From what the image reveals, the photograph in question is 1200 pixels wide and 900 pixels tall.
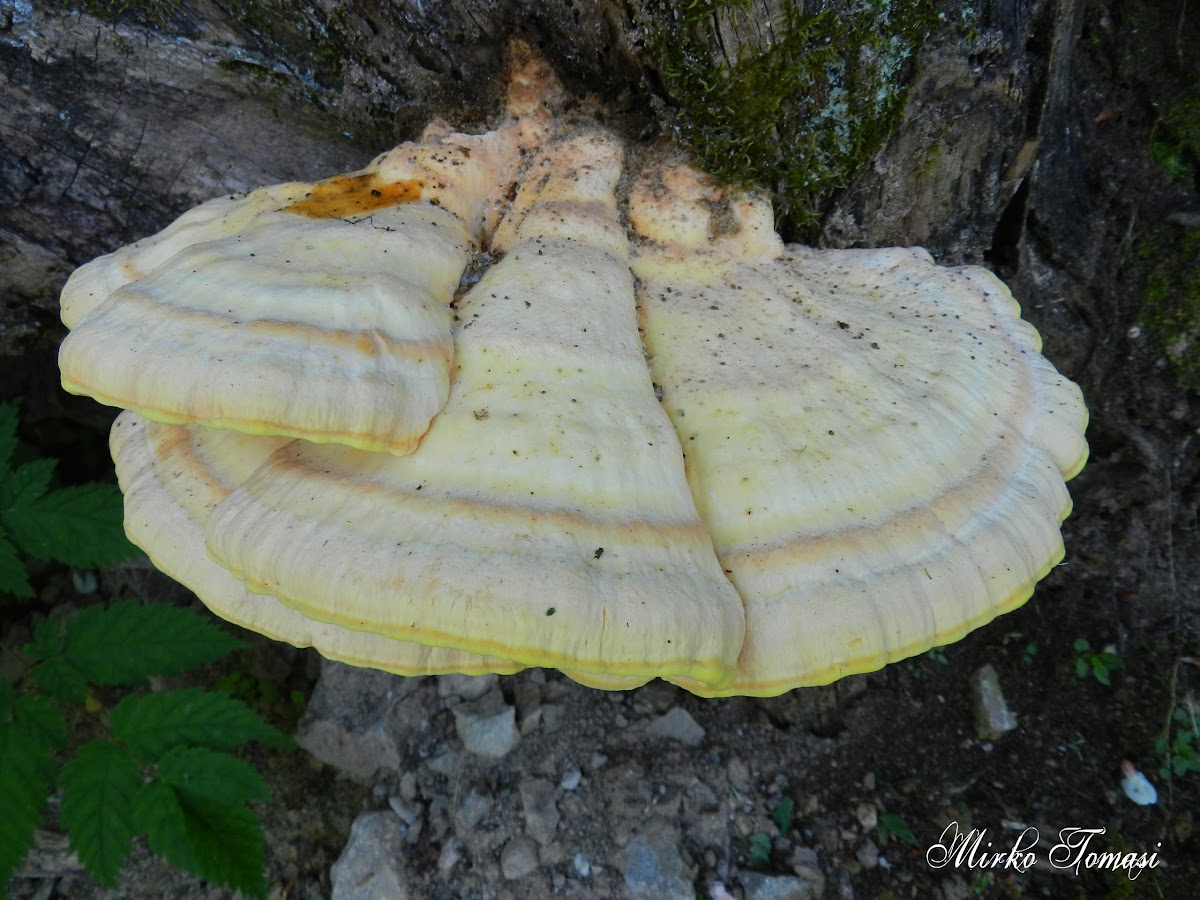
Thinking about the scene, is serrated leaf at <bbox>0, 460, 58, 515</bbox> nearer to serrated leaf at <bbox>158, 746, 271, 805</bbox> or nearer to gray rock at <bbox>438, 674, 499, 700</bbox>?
serrated leaf at <bbox>158, 746, 271, 805</bbox>

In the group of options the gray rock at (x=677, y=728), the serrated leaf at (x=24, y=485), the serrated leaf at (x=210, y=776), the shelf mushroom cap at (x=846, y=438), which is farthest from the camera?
the gray rock at (x=677, y=728)

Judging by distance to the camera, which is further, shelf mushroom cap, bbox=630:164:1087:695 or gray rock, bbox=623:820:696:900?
gray rock, bbox=623:820:696:900

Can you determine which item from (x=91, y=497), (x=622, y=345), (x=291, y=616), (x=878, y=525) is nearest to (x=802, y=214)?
(x=622, y=345)

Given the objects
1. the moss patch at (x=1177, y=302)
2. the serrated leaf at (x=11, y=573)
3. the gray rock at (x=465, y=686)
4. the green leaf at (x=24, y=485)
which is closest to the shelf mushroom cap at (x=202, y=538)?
the serrated leaf at (x=11, y=573)

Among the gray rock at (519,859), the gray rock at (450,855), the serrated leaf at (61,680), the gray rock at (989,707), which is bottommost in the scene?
the gray rock at (450,855)

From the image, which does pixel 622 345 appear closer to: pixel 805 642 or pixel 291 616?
pixel 805 642
